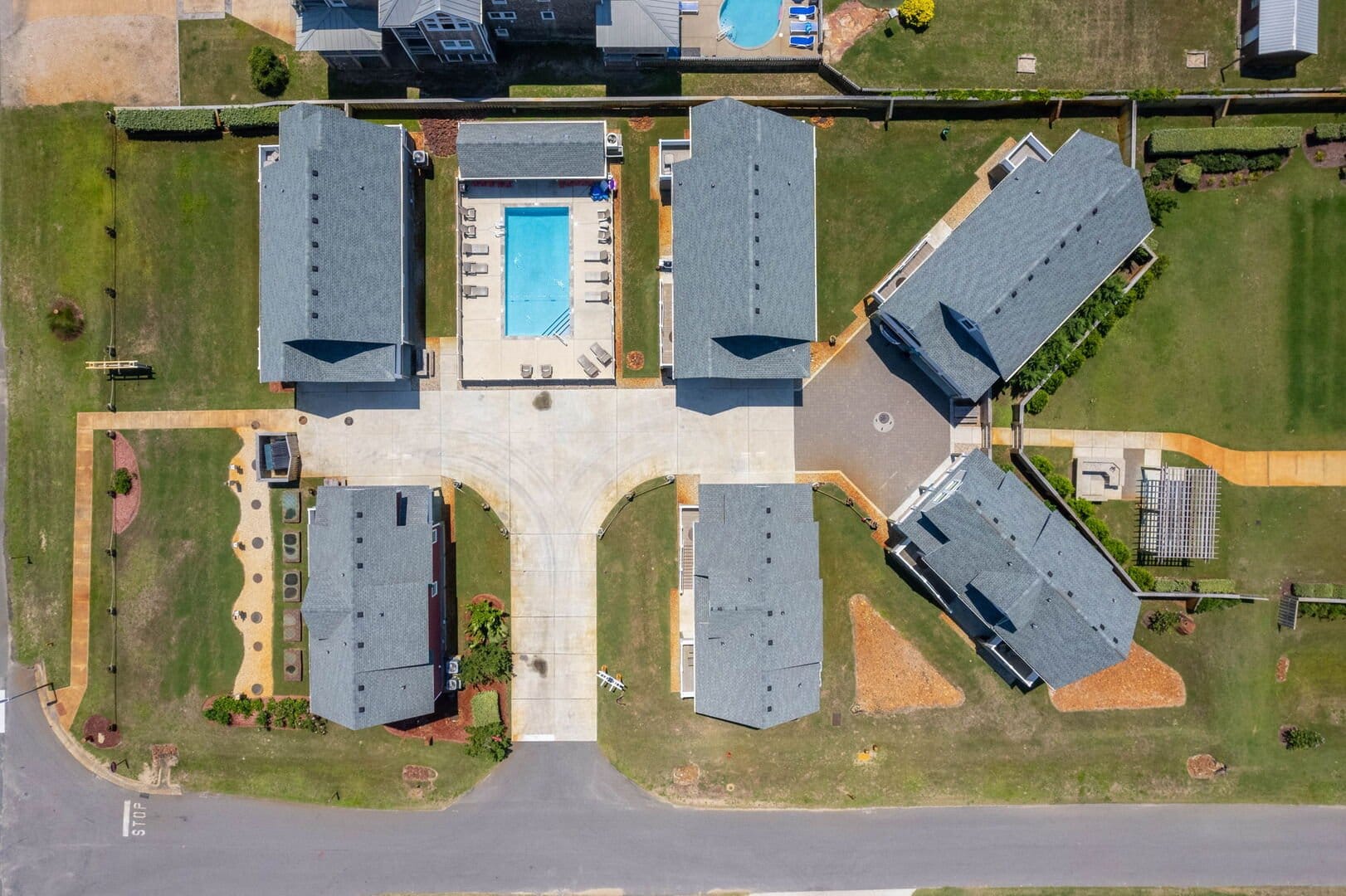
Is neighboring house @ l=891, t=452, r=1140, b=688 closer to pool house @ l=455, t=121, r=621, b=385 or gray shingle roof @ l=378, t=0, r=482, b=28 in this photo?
pool house @ l=455, t=121, r=621, b=385

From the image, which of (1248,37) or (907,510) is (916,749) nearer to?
(907,510)

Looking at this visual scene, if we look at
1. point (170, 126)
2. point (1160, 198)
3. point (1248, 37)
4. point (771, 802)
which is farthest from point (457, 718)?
→ point (1248, 37)

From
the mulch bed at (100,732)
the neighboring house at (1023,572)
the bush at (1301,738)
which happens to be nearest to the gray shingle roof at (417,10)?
the neighboring house at (1023,572)

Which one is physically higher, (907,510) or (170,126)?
(170,126)

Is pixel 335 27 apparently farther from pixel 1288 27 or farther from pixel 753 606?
pixel 1288 27

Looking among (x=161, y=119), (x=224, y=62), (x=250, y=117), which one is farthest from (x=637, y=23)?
(x=161, y=119)

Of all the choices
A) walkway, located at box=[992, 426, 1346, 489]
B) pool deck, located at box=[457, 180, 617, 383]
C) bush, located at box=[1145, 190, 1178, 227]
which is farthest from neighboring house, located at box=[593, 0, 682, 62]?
walkway, located at box=[992, 426, 1346, 489]
